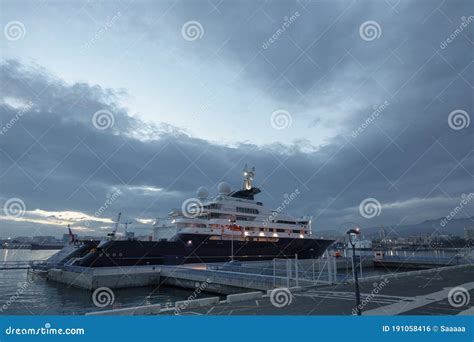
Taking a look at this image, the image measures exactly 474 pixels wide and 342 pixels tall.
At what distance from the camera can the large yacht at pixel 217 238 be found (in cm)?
2708

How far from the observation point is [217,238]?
3225 centimetres

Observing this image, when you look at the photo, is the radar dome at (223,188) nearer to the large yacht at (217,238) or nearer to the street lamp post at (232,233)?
the large yacht at (217,238)

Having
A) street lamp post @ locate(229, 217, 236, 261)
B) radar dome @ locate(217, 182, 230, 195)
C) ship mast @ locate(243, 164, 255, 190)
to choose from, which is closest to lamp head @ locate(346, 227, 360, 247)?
street lamp post @ locate(229, 217, 236, 261)

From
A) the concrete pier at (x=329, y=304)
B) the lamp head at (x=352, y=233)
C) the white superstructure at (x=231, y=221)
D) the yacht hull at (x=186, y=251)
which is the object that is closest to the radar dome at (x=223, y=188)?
the white superstructure at (x=231, y=221)

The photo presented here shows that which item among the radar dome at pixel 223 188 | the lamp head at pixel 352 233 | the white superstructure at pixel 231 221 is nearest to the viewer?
the lamp head at pixel 352 233

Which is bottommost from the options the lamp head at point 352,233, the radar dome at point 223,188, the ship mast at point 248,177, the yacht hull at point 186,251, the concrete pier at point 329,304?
the concrete pier at point 329,304

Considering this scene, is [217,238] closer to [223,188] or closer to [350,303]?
[223,188]

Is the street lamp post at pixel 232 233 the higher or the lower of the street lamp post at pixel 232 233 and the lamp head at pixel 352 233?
the higher

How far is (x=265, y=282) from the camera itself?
637 inches

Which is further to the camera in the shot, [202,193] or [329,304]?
[202,193]

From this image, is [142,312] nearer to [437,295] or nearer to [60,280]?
[437,295]

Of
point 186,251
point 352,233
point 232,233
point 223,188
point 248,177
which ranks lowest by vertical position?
point 352,233

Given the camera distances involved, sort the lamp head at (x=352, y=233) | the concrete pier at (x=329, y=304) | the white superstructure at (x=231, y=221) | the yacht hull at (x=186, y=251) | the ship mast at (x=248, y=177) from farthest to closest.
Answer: the ship mast at (x=248, y=177) → the white superstructure at (x=231, y=221) → the yacht hull at (x=186, y=251) → the concrete pier at (x=329, y=304) → the lamp head at (x=352, y=233)

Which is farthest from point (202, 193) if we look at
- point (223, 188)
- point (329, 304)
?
point (329, 304)
